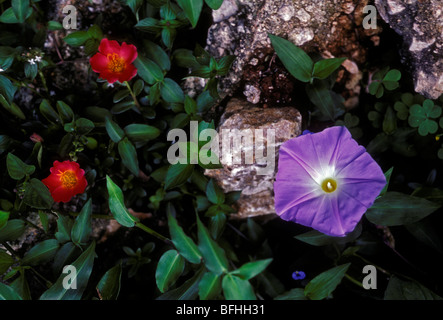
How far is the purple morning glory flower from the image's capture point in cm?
182

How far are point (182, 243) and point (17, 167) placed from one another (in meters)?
1.05

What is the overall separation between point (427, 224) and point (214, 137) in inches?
58.9

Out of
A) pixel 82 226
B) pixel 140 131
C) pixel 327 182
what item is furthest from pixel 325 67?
pixel 82 226

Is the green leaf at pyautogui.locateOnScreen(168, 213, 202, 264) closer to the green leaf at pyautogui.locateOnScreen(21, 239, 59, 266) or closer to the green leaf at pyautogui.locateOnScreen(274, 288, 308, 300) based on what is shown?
the green leaf at pyautogui.locateOnScreen(274, 288, 308, 300)

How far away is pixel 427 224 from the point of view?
2.36 m

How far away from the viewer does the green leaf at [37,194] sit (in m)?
1.97

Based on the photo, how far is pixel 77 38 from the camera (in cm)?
220

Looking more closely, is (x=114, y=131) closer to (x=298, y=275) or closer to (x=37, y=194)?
(x=37, y=194)

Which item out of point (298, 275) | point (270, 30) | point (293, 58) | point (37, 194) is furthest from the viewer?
point (298, 275)

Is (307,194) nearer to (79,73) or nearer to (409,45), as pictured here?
(409,45)

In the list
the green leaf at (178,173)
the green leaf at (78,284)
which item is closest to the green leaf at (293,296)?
the green leaf at (178,173)

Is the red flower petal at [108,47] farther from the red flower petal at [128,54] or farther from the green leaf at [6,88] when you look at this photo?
the green leaf at [6,88]

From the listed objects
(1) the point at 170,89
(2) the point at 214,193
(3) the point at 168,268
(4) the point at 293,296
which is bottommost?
(4) the point at 293,296

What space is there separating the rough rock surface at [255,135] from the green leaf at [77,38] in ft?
3.17
